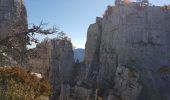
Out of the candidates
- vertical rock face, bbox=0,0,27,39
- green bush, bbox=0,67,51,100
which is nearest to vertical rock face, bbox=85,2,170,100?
vertical rock face, bbox=0,0,27,39

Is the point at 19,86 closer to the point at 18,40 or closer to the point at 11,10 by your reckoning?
the point at 18,40

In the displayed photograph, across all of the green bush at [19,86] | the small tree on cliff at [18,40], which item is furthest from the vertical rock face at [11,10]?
the small tree on cliff at [18,40]

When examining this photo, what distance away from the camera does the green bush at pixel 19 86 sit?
30.7 meters

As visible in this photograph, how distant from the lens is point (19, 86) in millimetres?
32406

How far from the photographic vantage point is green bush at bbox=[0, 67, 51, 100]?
30703 mm

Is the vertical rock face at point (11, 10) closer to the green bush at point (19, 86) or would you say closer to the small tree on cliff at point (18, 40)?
the green bush at point (19, 86)

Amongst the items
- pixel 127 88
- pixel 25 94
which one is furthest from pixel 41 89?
pixel 127 88

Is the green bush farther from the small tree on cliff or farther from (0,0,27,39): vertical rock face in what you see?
(0,0,27,39): vertical rock face

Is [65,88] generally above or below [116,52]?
below

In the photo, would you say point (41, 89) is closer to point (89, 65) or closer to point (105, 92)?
point (105, 92)

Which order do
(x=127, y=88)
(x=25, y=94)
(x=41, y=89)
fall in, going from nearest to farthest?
(x=25, y=94) → (x=41, y=89) → (x=127, y=88)

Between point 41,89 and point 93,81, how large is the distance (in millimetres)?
43535

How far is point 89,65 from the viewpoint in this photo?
8856cm

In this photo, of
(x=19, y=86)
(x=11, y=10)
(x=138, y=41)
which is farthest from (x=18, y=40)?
(x=138, y=41)
